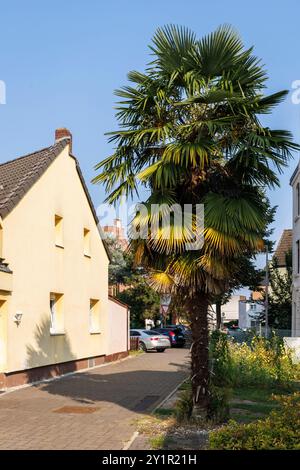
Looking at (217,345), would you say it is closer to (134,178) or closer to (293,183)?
(134,178)

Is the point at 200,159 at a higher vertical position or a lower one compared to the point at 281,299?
higher

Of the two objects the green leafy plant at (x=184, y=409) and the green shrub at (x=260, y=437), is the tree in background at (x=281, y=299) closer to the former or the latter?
the green leafy plant at (x=184, y=409)

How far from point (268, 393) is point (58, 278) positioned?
762 cm

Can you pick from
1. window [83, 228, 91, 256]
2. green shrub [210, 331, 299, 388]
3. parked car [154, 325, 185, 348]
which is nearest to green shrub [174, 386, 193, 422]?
green shrub [210, 331, 299, 388]

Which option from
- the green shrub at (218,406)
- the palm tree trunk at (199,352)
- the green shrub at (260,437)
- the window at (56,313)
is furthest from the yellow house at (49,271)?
→ the green shrub at (260,437)

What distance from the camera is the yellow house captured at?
48.8ft

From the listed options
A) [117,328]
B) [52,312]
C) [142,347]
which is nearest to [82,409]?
[52,312]

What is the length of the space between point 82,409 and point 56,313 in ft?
23.3

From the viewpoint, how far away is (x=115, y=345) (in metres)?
25.3

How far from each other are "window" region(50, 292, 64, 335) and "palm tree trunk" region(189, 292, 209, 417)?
893cm

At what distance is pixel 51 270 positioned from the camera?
17.7 metres

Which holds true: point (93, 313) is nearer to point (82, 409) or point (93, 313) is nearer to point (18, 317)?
point (18, 317)
